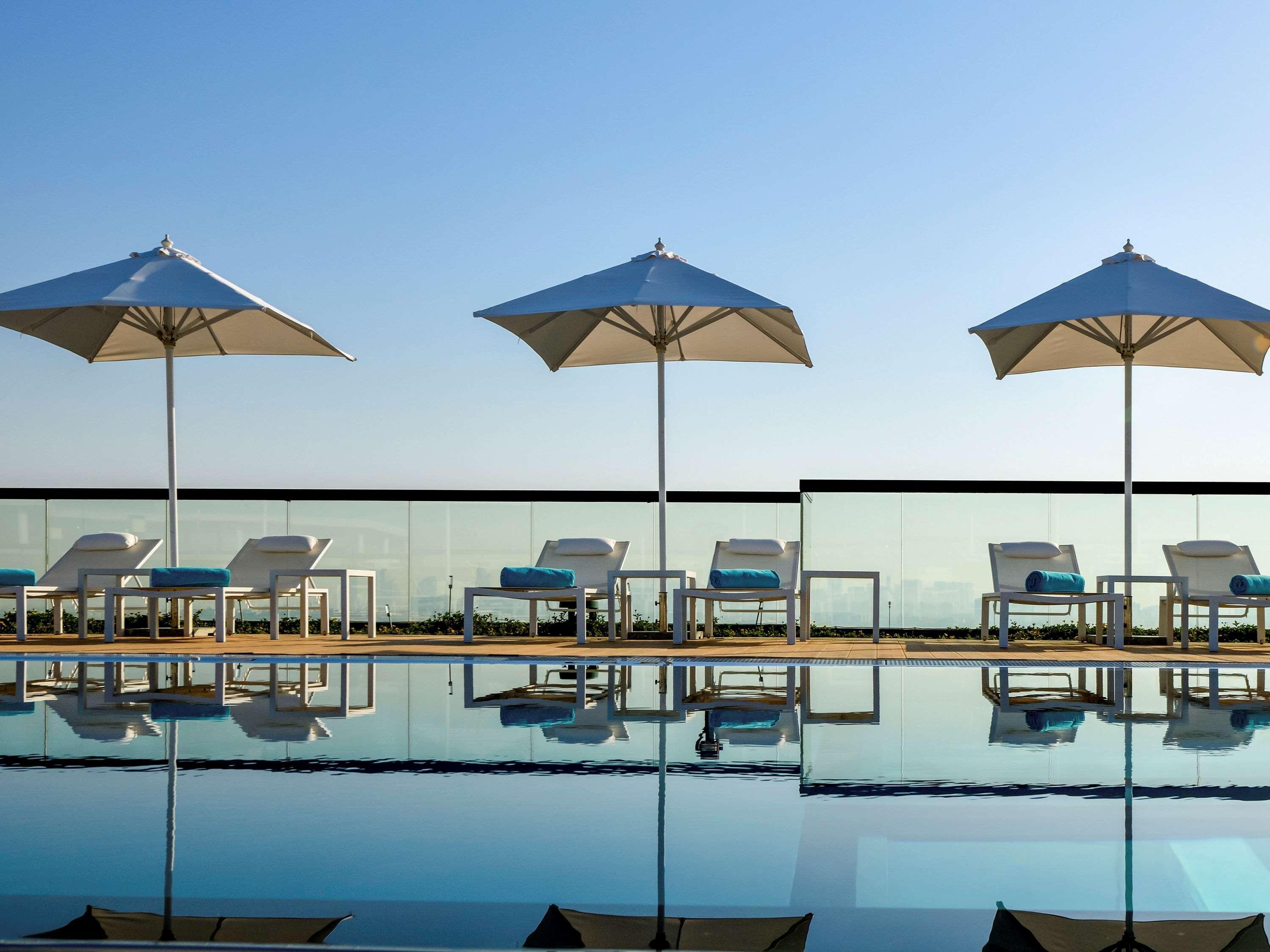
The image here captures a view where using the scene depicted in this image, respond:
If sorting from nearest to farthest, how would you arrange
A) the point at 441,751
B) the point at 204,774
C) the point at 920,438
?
the point at 204,774 < the point at 441,751 < the point at 920,438

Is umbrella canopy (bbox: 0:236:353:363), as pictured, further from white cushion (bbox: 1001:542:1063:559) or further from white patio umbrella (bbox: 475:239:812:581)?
white cushion (bbox: 1001:542:1063:559)

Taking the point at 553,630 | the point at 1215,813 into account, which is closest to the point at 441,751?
the point at 1215,813

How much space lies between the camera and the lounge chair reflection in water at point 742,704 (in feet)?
14.6

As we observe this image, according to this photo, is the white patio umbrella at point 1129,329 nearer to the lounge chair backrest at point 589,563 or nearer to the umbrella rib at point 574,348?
the umbrella rib at point 574,348

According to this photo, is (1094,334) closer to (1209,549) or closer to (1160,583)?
(1209,549)

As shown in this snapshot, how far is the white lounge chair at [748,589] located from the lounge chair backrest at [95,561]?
3776 mm

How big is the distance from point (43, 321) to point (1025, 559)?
7.19 meters

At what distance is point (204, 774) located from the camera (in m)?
3.71

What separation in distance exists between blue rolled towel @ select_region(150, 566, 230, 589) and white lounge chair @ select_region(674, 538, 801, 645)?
294 cm

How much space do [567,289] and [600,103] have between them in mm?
6412

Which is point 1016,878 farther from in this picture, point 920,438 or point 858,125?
point 920,438

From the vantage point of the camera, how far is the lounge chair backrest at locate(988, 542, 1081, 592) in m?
9.00

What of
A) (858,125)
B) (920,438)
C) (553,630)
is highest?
(858,125)

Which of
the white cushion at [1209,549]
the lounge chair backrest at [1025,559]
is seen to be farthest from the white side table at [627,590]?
the white cushion at [1209,549]
